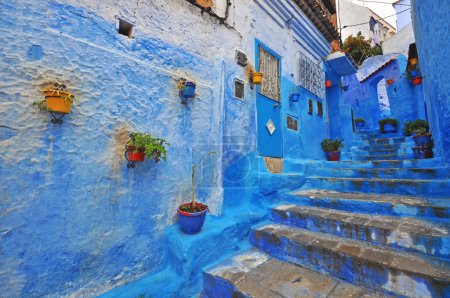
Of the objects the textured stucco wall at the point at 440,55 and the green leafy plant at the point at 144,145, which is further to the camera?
the textured stucco wall at the point at 440,55

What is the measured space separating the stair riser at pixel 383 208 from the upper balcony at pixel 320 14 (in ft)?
19.0

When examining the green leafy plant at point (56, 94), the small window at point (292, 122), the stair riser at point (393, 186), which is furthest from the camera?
the small window at point (292, 122)

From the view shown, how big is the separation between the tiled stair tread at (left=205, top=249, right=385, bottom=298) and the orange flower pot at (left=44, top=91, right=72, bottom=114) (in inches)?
95.0

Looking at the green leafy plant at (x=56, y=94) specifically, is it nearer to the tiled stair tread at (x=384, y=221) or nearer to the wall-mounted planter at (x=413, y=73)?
the tiled stair tread at (x=384, y=221)

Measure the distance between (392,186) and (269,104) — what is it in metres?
2.93

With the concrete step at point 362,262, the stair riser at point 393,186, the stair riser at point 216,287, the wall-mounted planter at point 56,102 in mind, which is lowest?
the stair riser at point 216,287

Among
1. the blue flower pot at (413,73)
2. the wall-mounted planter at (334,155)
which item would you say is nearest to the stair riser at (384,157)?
the wall-mounted planter at (334,155)

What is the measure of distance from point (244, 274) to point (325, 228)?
1282mm


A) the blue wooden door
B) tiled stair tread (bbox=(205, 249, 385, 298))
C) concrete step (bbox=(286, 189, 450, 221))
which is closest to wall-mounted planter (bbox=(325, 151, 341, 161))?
the blue wooden door

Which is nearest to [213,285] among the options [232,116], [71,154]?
[71,154]

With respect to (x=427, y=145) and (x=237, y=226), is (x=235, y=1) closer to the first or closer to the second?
(x=237, y=226)

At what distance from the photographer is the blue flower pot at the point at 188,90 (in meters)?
3.26

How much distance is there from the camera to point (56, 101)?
2.09m

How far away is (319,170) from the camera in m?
5.03
